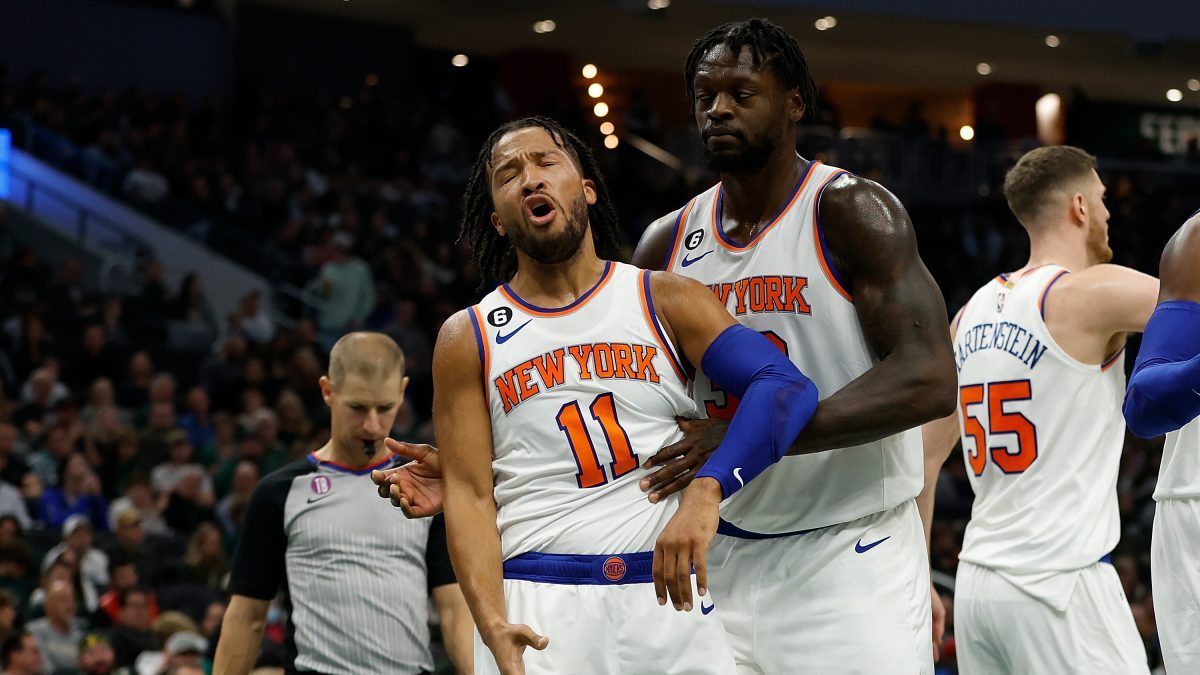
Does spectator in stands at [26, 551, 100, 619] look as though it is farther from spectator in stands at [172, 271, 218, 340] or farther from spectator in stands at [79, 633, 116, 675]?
spectator in stands at [172, 271, 218, 340]

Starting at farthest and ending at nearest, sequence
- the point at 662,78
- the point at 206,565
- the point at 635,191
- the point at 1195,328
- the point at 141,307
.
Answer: the point at 662,78 < the point at 635,191 < the point at 141,307 < the point at 206,565 < the point at 1195,328

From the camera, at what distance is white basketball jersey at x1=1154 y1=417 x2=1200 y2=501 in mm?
3967

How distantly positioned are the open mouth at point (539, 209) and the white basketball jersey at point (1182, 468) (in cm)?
189

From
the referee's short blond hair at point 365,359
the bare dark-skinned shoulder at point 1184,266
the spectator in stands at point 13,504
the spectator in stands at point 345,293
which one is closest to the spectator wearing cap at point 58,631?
the spectator in stands at point 13,504

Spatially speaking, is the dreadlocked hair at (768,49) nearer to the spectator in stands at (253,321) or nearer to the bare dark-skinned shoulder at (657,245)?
the bare dark-skinned shoulder at (657,245)

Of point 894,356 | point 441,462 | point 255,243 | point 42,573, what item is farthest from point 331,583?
point 255,243

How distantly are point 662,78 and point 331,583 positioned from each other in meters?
23.5

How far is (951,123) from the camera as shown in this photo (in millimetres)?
28172

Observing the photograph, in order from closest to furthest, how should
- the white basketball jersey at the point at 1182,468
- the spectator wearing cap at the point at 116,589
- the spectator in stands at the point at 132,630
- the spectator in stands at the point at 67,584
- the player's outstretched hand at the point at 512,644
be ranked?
the player's outstretched hand at the point at 512,644 < the white basketball jersey at the point at 1182,468 < the spectator in stands at the point at 132,630 < the spectator in stands at the point at 67,584 < the spectator wearing cap at the point at 116,589

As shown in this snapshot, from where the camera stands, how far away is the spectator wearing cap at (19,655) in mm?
7461

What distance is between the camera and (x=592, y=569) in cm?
314

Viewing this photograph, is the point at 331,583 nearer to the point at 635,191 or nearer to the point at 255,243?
the point at 255,243

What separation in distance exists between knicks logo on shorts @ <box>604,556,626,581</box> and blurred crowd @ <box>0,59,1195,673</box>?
5.02m

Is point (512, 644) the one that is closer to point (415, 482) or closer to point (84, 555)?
point (415, 482)
